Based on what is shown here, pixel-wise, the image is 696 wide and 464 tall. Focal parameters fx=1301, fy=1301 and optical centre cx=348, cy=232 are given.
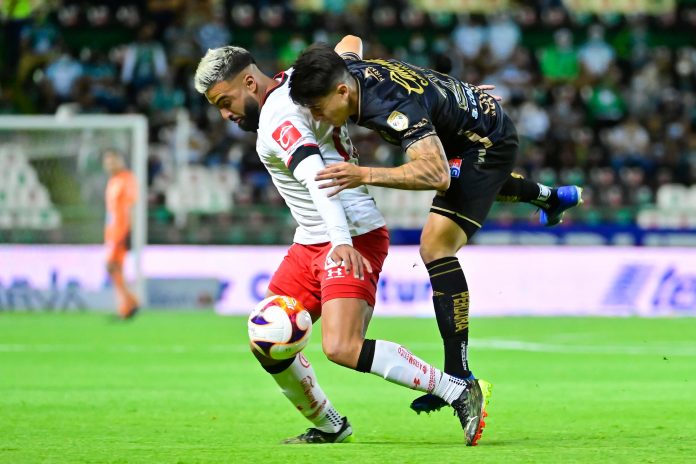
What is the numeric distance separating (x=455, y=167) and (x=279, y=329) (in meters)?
1.29

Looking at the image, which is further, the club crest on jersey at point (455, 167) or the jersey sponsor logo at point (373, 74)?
the club crest on jersey at point (455, 167)

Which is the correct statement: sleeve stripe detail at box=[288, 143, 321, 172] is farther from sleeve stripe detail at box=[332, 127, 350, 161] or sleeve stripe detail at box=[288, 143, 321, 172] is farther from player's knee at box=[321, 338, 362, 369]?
player's knee at box=[321, 338, 362, 369]

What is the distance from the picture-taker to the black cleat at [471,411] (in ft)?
20.6

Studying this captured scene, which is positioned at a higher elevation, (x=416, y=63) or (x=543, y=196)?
(x=543, y=196)

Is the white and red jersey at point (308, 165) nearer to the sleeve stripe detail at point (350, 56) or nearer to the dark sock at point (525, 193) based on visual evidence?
the sleeve stripe detail at point (350, 56)

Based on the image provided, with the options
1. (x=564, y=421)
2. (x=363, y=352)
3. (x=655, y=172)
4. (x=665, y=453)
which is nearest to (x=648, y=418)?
(x=564, y=421)

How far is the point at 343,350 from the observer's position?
245 inches

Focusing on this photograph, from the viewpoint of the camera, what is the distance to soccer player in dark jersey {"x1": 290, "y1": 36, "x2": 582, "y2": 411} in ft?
19.5

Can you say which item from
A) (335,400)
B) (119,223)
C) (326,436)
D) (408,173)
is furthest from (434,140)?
(119,223)

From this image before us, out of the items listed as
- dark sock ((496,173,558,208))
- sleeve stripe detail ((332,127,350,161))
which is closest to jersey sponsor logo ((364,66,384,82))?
sleeve stripe detail ((332,127,350,161))

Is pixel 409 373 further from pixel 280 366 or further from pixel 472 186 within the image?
pixel 472 186

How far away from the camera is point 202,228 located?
18500mm

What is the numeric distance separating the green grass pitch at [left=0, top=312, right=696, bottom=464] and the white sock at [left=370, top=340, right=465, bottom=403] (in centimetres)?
29

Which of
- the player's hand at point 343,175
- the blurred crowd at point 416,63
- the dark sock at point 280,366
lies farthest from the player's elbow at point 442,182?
the blurred crowd at point 416,63
